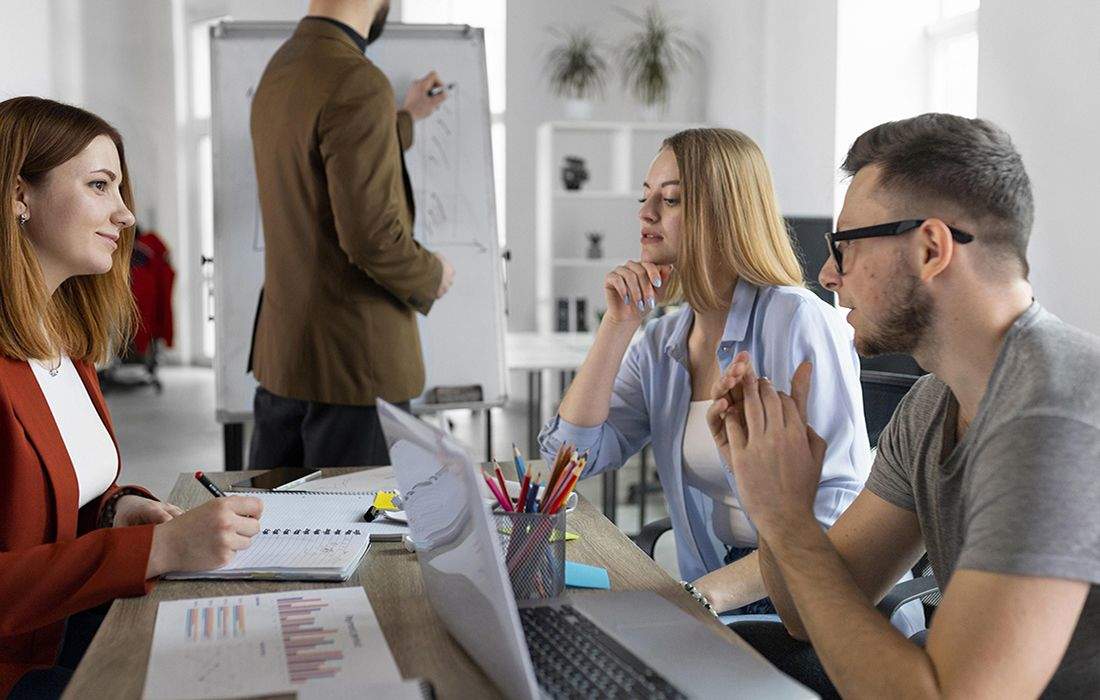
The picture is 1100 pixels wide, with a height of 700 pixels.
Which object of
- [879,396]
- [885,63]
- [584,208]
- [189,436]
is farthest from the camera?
[584,208]

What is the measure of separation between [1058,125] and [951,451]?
6.81 feet

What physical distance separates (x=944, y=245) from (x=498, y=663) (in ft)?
2.03

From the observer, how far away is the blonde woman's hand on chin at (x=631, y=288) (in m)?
2.02

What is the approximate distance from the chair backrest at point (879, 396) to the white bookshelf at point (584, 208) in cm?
470

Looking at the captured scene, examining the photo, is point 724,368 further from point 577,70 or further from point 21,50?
point 21,50

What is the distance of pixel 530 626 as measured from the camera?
1.18m

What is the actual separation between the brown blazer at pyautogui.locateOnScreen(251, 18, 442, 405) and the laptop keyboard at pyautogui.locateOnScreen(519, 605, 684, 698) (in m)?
1.53

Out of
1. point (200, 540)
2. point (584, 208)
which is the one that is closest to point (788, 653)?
point (200, 540)

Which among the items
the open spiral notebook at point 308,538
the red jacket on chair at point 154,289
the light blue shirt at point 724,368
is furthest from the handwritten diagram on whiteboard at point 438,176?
the red jacket on chair at point 154,289

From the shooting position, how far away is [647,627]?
1.17m

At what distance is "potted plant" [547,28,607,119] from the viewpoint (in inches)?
272

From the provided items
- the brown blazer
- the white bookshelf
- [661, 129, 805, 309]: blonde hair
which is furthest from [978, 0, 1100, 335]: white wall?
the white bookshelf

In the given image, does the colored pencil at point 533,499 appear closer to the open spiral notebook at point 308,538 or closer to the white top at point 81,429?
the open spiral notebook at point 308,538

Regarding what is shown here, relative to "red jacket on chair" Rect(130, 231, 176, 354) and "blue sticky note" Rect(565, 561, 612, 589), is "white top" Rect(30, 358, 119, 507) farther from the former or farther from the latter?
"red jacket on chair" Rect(130, 231, 176, 354)
